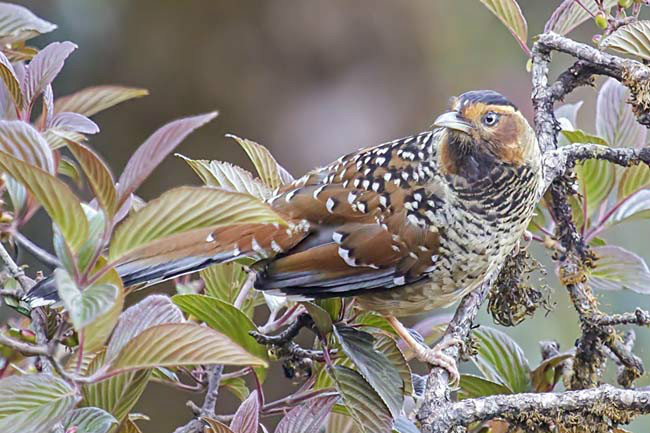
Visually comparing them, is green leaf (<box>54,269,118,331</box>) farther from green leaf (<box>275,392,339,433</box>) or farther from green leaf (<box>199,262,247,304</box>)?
green leaf (<box>199,262,247,304</box>)

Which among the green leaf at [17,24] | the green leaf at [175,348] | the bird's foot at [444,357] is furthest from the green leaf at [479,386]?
the green leaf at [17,24]

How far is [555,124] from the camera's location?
79.2 inches

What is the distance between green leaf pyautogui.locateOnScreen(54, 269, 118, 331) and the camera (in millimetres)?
1013

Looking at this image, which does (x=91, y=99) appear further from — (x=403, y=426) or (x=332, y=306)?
(x=403, y=426)

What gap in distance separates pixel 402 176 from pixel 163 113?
2.65m

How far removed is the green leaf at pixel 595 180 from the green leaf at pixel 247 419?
931 millimetres

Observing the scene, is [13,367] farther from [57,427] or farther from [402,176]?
[402,176]

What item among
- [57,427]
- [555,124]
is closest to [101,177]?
[57,427]

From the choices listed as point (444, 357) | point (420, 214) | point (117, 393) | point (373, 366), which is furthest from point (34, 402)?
point (420, 214)

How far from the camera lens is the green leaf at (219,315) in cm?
158

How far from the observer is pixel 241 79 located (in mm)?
4492

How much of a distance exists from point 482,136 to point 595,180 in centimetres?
27

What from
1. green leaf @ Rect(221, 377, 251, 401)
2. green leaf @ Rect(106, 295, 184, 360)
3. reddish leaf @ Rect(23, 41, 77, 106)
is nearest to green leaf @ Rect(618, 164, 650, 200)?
green leaf @ Rect(221, 377, 251, 401)

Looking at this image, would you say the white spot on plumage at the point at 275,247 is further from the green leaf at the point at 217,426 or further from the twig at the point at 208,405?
the green leaf at the point at 217,426
